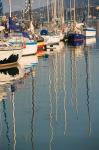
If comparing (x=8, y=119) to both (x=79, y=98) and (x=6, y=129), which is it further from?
(x=79, y=98)

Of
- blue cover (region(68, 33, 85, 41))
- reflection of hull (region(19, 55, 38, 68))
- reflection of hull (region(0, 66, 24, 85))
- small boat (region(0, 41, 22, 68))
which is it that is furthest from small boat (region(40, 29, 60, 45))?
reflection of hull (region(0, 66, 24, 85))

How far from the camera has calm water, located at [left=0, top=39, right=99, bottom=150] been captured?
57.1 ft

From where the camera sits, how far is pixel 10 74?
3478 centimetres

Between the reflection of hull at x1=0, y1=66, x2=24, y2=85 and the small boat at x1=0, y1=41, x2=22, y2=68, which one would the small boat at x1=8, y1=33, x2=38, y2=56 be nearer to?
the small boat at x1=0, y1=41, x2=22, y2=68

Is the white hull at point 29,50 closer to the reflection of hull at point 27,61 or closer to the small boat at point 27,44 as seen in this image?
the small boat at point 27,44

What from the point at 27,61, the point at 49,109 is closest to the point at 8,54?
the point at 27,61

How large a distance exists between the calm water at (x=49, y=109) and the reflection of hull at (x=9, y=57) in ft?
5.06

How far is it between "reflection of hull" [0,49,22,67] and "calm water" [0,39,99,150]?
154 centimetres

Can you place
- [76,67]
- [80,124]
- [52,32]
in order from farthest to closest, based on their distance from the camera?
[52,32], [76,67], [80,124]

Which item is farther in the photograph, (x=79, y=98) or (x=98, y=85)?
(x=98, y=85)

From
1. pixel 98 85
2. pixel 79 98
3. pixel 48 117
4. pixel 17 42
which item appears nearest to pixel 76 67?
pixel 17 42

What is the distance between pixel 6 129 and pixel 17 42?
2567cm

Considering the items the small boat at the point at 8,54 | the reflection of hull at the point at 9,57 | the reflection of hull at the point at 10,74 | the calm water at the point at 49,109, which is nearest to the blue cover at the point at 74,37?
the small boat at the point at 8,54

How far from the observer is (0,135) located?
1823cm
